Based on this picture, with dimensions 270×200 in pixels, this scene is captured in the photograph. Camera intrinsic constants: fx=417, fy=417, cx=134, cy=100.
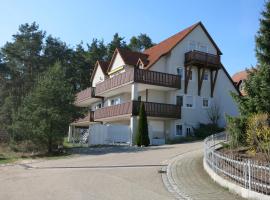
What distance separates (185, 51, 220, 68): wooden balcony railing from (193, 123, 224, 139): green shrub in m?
6.08

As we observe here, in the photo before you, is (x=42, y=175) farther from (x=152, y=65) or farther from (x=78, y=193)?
(x=152, y=65)

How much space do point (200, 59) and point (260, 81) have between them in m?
21.3

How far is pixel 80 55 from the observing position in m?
72.4

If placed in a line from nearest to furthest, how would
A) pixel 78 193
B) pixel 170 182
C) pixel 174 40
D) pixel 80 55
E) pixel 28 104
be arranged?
pixel 78 193
pixel 170 182
pixel 28 104
pixel 174 40
pixel 80 55

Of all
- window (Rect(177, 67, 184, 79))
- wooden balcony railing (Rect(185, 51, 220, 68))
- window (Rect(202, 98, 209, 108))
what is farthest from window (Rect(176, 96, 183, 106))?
wooden balcony railing (Rect(185, 51, 220, 68))

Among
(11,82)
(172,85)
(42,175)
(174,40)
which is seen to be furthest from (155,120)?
(11,82)

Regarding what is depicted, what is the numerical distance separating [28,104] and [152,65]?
14.0 m

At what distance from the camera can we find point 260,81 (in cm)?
1988

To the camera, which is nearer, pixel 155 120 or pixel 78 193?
pixel 78 193

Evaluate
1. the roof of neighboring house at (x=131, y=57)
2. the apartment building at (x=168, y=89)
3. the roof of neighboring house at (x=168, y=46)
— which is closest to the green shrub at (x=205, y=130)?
the apartment building at (x=168, y=89)

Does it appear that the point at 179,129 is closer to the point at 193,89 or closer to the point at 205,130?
the point at 205,130

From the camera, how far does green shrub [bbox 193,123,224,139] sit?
127 ft

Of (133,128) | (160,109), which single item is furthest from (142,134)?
(160,109)

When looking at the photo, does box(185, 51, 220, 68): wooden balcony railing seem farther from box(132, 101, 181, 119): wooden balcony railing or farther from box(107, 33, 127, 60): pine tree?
box(107, 33, 127, 60): pine tree
